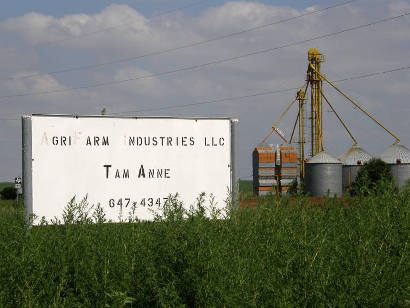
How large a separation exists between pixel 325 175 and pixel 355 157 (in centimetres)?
604

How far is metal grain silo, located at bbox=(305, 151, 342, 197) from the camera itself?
45.4 metres

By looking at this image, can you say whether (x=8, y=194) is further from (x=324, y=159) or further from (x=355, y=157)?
(x=355, y=157)

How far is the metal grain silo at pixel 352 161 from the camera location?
4816 cm

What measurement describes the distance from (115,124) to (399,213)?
4.28 meters

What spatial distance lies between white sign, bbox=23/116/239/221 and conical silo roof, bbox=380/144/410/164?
128 feet

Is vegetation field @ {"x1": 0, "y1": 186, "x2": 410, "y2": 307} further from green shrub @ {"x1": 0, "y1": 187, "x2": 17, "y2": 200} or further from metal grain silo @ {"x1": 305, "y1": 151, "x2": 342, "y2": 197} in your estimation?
green shrub @ {"x1": 0, "y1": 187, "x2": 17, "y2": 200}

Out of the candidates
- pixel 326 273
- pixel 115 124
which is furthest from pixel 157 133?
pixel 326 273

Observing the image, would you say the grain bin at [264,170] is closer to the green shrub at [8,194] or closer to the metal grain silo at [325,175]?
the metal grain silo at [325,175]

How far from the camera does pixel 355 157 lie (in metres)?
50.1

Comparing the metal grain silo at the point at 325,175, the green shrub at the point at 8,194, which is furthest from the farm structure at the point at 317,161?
the green shrub at the point at 8,194

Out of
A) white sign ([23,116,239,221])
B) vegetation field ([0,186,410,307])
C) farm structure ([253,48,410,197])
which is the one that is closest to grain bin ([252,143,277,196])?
farm structure ([253,48,410,197])

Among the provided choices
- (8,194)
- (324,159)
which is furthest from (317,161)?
(8,194)

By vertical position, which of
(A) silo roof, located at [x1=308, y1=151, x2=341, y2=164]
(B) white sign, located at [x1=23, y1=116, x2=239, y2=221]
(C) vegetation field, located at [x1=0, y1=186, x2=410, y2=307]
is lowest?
(C) vegetation field, located at [x1=0, y1=186, x2=410, y2=307]

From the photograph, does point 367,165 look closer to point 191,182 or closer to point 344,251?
point 191,182
